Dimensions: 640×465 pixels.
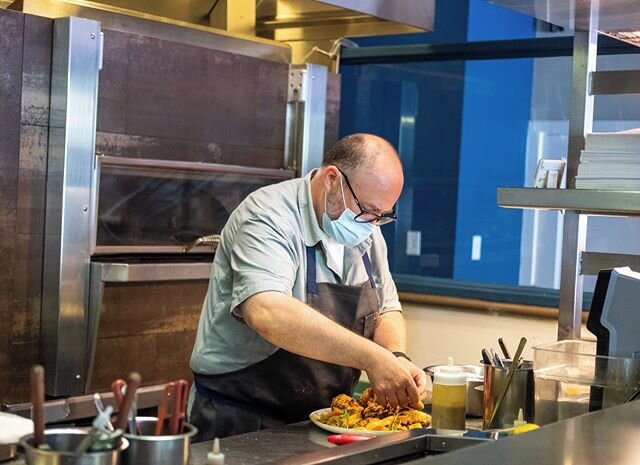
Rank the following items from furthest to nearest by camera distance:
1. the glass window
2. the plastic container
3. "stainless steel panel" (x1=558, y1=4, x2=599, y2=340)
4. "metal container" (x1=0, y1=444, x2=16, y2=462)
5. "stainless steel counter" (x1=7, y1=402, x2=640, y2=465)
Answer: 1. the glass window
2. "stainless steel panel" (x1=558, y1=4, x2=599, y2=340)
3. the plastic container
4. "metal container" (x1=0, y1=444, x2=16, y2=462)
5. "stainless steel counter" (x1=7, y1=402, x2=640, y2=465)

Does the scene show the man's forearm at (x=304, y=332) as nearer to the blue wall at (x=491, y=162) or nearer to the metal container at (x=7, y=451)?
the metal container at (x=7, y=451)

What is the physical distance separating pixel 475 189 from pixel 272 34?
1.47 metres

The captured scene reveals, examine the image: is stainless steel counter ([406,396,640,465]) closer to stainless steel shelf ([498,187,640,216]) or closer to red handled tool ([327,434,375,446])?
red handled tool ([327,434,375,446])

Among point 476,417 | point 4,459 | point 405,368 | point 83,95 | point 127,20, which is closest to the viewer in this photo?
point 4,459

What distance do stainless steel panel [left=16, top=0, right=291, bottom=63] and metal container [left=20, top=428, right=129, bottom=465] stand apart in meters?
2.53

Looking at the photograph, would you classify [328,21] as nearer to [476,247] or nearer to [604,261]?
[476,247]

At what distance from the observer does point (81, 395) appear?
3.82 m

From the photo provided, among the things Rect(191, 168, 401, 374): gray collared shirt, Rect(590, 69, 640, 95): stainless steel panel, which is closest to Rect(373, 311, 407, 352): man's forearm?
Rect(191, 168, 401, 374): gray collared shirt

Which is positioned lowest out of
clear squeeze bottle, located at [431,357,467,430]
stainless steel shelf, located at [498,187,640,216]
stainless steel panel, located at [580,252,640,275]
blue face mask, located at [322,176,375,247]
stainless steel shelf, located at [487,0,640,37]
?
clear squeeze bottle, located at [431,357,467,430]

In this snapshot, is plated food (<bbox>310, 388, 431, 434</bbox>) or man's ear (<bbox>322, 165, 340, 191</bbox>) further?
man's ear (<bbox>322, 165, 340, 191</bbox>)

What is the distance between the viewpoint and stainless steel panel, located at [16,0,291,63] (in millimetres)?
3941

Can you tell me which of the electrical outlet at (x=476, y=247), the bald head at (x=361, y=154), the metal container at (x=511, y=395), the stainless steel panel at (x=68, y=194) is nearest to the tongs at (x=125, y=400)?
the metal container at (x=511, y=395)

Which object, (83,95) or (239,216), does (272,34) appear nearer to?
(83,95)

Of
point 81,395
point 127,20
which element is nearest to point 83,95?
point 127,20
